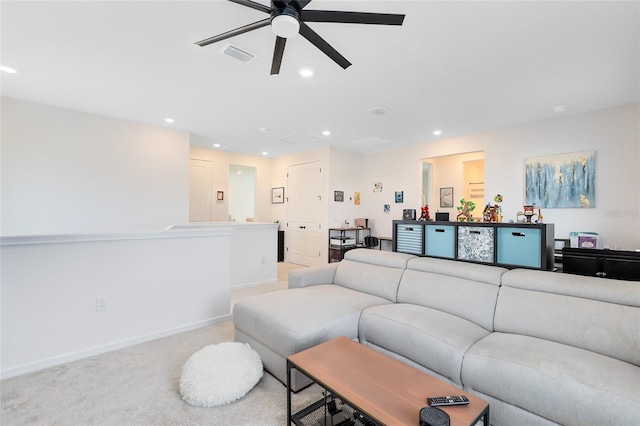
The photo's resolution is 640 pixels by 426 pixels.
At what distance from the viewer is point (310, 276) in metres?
3.06

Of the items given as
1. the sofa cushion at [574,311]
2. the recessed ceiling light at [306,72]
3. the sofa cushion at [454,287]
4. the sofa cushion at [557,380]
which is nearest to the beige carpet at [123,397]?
the sofa cushion at [557,380]

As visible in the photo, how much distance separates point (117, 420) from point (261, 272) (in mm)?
3190

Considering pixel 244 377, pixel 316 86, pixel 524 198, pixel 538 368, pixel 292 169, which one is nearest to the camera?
pixel 538 368

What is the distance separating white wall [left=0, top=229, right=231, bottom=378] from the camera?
219cm

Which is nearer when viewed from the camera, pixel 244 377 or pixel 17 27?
pixel 244 377

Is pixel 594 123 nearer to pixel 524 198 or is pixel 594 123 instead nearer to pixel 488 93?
pixel 524 198

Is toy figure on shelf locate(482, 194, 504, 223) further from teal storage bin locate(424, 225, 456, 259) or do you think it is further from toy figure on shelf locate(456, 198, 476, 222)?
teal storage bin locate(424, 225, 456, 259)

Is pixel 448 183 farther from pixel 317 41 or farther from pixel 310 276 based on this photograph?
pixel 317 41

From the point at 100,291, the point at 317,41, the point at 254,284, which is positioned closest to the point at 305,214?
the point at 254,284

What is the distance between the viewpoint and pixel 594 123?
386 cm

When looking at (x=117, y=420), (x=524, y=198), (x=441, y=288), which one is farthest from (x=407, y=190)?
(x=117, y=420)

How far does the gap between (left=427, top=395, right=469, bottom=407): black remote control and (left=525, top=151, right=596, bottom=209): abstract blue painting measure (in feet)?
13.6

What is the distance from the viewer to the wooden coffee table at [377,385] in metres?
1.17

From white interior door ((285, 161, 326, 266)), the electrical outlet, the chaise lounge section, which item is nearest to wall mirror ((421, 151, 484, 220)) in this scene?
white interior door ((285, 161, 326, 266))
